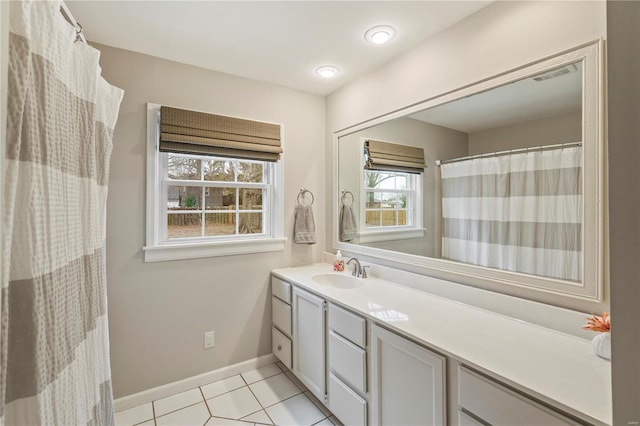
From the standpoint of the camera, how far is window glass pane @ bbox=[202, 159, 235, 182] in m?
2.34

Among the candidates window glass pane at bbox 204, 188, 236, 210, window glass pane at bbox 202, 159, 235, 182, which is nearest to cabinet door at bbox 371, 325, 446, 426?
window glass pane at bbox 204, 188, 236, 210

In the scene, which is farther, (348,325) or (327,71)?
(327,71)

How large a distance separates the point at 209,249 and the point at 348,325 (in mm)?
1246

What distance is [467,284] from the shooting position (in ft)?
5.41

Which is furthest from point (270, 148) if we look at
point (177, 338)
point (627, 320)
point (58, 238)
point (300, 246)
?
point (627, 320)

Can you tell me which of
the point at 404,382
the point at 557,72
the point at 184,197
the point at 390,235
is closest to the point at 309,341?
the point at 404,382

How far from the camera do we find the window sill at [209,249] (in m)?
2.08

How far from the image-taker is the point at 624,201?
453mm

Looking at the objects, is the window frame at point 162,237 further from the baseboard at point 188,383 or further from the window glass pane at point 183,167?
the baseboard at point 188,383

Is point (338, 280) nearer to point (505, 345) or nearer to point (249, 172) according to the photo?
point (249, 172)

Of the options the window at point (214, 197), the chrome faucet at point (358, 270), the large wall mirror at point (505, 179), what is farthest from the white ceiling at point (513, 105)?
the window at point (214, 197)

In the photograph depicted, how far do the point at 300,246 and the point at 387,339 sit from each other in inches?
55.9

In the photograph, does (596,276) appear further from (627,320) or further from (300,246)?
(300,246)

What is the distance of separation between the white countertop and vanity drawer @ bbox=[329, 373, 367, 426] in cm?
48
